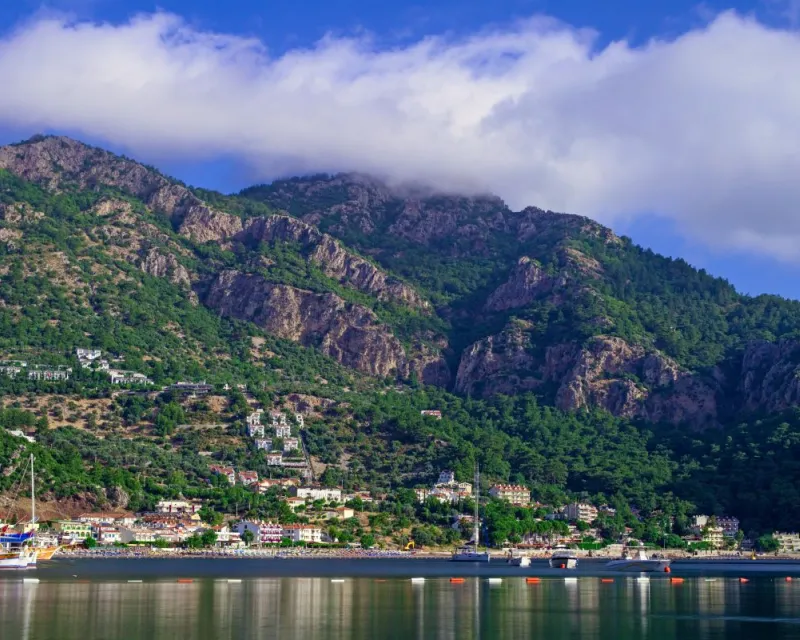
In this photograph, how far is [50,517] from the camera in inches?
6639

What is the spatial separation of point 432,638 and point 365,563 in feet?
310

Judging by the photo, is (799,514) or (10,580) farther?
(799,514)

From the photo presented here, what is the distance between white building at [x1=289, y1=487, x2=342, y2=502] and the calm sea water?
60.2 m

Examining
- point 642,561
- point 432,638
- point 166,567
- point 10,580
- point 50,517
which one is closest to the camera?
point 432,638

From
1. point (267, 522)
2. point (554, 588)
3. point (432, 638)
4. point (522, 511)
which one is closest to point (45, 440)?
point (267, 522)

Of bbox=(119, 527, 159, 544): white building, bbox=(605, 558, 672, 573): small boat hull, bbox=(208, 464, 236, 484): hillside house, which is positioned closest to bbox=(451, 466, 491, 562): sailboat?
bbox=(605, 558, 672, 573): small boat hull

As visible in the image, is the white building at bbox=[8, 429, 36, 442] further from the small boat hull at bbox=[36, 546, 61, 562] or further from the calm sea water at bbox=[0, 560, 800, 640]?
the calm sea water at bbox=[0, 560, 800, 640]

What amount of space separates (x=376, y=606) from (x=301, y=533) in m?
95.5

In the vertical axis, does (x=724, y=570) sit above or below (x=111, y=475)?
below

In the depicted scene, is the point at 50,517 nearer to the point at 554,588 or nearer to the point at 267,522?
the point at 267,522

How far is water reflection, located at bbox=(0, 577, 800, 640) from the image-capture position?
67938mm

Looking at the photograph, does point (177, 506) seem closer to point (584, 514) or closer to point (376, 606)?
point (584, 514)

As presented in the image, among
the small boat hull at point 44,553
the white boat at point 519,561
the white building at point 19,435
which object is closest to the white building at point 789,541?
the white boat at point 519,561

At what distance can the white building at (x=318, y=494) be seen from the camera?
19150cm
